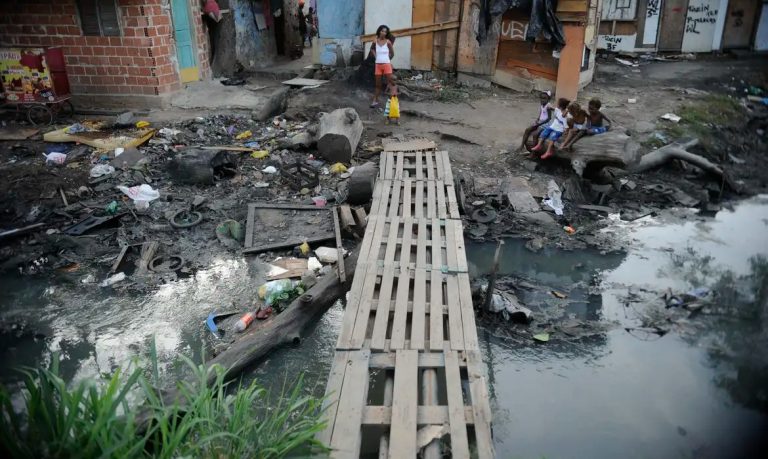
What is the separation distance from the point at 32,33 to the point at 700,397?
37.0 feet

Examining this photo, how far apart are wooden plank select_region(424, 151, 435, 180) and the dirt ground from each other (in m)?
0.47

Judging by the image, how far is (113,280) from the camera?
17.0 feet

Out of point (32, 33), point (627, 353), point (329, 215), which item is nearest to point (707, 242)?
point (627, 353)

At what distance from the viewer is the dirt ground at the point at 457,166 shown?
6.14 metres

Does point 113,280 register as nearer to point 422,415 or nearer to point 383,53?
point 422,415

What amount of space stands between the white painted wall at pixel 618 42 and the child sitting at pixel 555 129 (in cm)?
914

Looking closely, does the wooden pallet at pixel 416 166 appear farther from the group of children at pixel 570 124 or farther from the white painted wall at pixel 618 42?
the white painted wall at pixel 618 42

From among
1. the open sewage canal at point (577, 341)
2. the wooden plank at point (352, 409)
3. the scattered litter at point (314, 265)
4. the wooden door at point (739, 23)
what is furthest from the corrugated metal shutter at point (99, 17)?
the wooden door at point (739, 23)

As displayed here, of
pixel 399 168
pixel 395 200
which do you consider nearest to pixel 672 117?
pixel 399 168

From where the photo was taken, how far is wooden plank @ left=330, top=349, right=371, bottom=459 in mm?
2664

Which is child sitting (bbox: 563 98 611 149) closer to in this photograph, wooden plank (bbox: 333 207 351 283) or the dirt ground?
the dirt ground

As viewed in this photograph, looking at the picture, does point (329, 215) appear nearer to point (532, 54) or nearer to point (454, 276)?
point (454, 276)

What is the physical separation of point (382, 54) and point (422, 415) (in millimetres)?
7602

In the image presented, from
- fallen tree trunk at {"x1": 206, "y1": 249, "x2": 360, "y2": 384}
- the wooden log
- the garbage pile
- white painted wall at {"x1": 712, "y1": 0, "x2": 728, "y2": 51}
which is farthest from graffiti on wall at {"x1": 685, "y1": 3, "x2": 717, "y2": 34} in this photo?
fallen tree trunk at {"x1": 206, "y1": 249, "x2": 360, "y2": 384}
